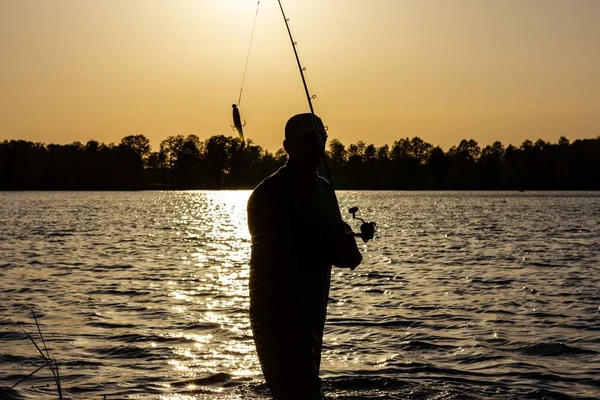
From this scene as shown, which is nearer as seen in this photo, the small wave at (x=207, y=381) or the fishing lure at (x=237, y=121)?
the fishing lure at (x=237, y=121)

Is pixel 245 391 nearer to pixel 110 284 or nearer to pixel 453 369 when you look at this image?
pixel 453 369

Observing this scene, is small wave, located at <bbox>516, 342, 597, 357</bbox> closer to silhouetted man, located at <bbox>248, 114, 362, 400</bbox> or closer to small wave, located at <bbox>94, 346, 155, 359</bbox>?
small wave, located at <bbox>94, 346, 155, 359</bbox>

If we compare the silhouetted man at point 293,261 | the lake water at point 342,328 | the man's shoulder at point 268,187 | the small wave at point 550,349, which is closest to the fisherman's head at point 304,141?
the silhouetted man at point 293,261

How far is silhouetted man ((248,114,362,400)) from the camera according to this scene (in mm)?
5508

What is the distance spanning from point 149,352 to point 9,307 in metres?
6.05

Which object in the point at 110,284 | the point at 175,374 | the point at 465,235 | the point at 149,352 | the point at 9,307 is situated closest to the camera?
the point at 175,374

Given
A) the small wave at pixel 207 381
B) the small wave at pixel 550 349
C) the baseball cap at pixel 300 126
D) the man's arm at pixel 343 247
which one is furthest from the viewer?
the small wave at pixel 550 349

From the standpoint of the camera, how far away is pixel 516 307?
59.9 ft

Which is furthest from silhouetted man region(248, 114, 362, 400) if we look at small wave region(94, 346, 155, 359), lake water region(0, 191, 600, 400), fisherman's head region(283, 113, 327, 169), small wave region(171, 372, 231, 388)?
small wave region(94, 346, 155, 359)

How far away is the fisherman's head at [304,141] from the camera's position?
5.65 meters

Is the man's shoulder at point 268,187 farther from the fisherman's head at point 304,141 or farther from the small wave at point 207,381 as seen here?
the small wave at point 207,381

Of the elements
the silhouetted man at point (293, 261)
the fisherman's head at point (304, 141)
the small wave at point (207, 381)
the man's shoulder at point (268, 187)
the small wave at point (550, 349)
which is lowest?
the small wave at point (207, 381)

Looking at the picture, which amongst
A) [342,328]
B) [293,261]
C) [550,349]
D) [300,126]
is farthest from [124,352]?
[300,126]

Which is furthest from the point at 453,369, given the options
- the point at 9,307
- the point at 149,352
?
the point at 9,307
